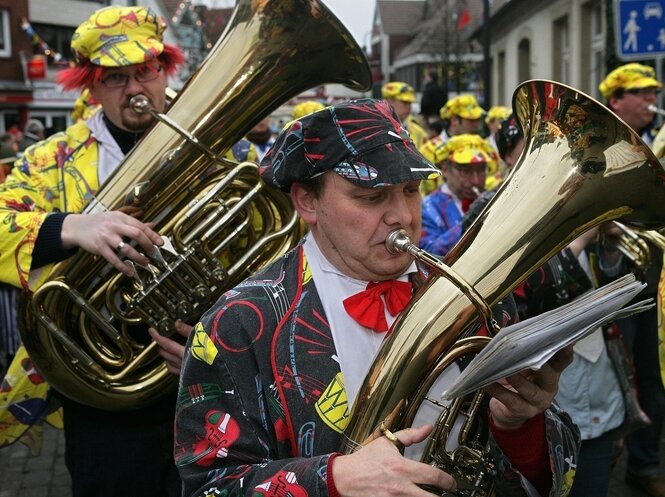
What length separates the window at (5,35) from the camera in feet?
95.2

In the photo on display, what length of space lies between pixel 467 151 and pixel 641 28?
7.37 ft

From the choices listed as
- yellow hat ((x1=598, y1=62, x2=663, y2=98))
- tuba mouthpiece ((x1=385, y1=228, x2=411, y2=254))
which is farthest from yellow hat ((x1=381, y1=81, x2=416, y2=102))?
tuba mouthpiece ((x1=385, y1=228, x2=411, y2=254))

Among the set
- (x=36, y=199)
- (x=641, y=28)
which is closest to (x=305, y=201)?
(x=36, y=199)

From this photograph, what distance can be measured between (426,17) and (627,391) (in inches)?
1695

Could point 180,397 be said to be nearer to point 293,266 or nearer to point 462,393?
point 293,266

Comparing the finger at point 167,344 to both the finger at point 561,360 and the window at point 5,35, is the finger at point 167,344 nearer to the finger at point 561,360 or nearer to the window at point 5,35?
the finger at point 561,360

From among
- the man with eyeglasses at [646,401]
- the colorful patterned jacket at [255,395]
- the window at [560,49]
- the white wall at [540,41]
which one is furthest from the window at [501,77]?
the colorful patterned jacket at [255,395]

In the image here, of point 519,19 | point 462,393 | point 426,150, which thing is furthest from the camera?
point 519,19

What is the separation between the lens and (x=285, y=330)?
1.70 m

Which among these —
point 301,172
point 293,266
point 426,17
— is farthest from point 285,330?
point 426,17

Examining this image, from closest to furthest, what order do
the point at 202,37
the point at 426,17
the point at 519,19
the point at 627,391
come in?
1. the point at 627,391
2. the point at 519,19
3. the point at 202,37
4. the point at 426,17

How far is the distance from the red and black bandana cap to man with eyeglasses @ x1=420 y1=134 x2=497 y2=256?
2.52 metres

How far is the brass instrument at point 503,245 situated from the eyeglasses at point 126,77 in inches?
55.6

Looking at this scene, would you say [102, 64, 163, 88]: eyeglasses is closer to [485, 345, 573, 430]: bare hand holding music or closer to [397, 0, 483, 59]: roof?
[485, 345, 573, 430]: bare hand holding music
